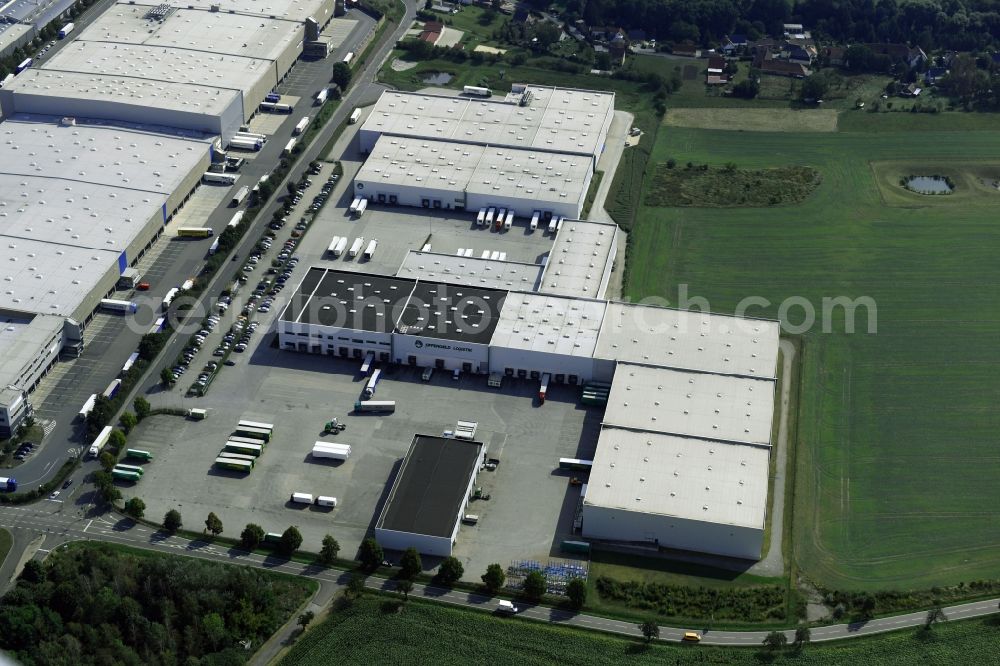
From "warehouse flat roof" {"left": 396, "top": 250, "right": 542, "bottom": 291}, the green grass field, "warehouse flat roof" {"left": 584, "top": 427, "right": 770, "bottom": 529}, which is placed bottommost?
the green grass field

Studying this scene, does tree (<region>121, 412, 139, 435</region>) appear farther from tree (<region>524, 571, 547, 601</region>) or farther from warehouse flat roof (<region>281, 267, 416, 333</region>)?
tree (<region>524, 571, 547, 601</region>)

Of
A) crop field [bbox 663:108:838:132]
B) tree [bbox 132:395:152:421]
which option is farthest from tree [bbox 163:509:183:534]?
crop field [bbox 663:108:838:132]

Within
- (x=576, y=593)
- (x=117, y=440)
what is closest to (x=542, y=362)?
(x=576, y=593)

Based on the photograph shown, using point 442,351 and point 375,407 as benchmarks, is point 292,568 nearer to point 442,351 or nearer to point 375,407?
point 375,407

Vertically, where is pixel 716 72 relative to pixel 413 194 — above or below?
above

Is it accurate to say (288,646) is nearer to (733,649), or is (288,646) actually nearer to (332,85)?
(733,649)

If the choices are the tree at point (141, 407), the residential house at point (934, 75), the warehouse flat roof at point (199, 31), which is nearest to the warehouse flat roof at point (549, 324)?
the tree at point (141, 407)
